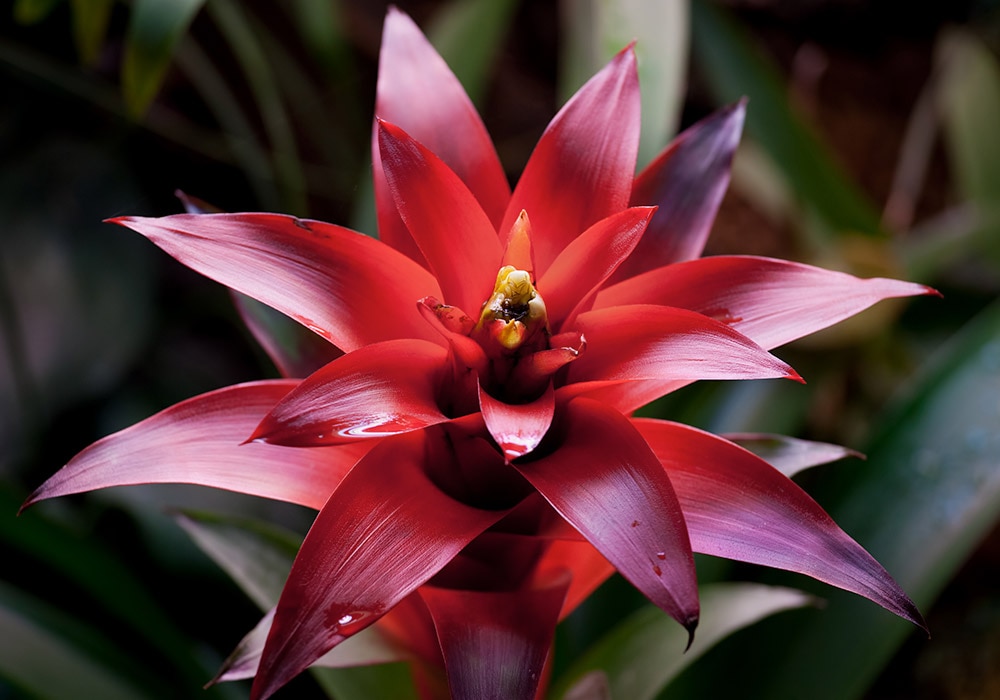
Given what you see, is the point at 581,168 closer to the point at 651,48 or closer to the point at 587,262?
the point at 587,262

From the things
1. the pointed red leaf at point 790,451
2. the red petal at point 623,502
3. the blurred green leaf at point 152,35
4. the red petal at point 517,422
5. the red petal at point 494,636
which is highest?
the blurred green leaf at point 152,35

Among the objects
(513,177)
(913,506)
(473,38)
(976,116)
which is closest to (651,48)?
(473,38)

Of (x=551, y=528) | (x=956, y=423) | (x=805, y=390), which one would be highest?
(x=551, y=528)

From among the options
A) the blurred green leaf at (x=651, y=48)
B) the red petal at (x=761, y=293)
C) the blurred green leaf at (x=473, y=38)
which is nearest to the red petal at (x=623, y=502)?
the red petal at (x=761, y=293)

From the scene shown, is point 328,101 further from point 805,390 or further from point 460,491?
point 460,491

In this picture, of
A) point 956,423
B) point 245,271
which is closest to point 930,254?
point 956,423

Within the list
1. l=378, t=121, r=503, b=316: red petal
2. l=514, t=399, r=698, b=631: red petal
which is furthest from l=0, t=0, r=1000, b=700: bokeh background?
l=514, t=399, r=698, b=631: red petal

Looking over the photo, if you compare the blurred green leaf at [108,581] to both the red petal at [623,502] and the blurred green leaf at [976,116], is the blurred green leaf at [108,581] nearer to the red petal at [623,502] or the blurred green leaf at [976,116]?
the red petal at [623,502]
